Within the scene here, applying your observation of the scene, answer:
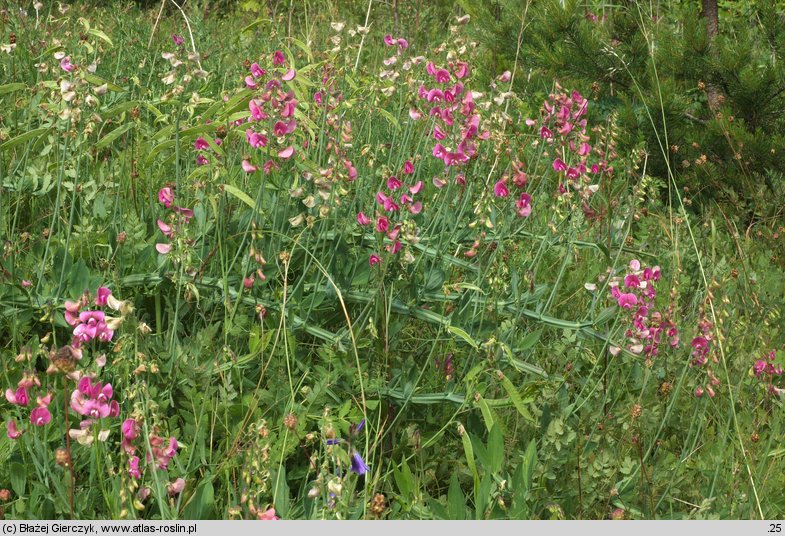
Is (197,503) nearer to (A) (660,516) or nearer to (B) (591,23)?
(A) (660,516)

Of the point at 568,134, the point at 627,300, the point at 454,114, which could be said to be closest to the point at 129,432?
the point at 627,300

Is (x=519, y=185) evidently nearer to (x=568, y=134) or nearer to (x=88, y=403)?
(x=568, y=134)

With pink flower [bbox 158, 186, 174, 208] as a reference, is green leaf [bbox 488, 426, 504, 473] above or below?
below

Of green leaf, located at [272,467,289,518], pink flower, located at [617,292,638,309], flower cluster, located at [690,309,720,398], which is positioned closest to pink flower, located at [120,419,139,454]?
green leaf, located at [272,467,289,518]

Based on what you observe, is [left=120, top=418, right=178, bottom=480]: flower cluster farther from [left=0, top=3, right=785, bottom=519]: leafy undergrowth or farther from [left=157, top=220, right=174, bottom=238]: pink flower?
[left=157, top=220, right=174, bottom=238]: pink flower

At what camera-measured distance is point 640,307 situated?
1973mm

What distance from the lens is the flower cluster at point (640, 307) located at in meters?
1.95

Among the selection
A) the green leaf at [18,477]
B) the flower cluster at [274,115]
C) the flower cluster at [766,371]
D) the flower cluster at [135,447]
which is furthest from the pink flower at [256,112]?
the flower cluster at [766,371]

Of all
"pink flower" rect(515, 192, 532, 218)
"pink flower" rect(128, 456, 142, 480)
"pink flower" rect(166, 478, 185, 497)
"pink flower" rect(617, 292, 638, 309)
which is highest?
"pink flower" rect(515, 192, 532, 218)

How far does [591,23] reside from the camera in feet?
12.9

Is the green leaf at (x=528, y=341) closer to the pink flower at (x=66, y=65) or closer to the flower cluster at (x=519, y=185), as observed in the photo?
the flower cluster at (x=519, y=185)

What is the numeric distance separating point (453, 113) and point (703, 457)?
3.31 feet

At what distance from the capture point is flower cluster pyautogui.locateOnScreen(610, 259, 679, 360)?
1947mm
